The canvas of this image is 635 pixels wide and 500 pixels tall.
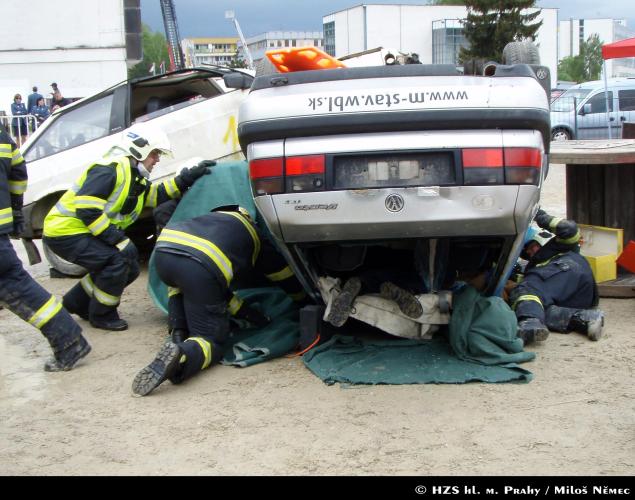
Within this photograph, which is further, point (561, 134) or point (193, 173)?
point (561, 134)

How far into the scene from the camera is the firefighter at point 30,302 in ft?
15.8

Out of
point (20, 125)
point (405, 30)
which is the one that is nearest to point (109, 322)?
point (20, 125)

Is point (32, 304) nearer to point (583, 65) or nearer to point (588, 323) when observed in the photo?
point (588, 323)

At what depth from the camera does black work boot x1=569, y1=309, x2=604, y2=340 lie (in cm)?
500

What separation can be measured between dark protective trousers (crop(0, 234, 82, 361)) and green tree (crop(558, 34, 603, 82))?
270ft

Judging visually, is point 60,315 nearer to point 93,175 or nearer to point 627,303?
point 93,175

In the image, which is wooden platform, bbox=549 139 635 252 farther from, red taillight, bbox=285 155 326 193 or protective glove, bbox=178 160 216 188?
red taillight, bbox=285 155 326 193

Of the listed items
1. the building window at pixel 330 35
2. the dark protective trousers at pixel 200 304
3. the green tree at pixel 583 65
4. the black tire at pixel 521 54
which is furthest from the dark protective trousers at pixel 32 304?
the green tree at pixel 583 65

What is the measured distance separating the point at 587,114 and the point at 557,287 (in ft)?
51.5

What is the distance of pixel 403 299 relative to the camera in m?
4.61

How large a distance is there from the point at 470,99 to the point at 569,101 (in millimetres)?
17625

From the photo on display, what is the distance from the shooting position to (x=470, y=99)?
3.86 metres

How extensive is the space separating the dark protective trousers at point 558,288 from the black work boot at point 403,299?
36.7 inches
